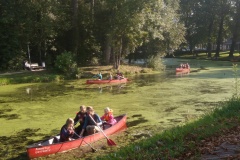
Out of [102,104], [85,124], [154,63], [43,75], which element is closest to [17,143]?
[85,124]

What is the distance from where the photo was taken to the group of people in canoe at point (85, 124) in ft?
31.0

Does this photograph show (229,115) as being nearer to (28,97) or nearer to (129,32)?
(28,97)

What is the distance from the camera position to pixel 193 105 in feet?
50.4

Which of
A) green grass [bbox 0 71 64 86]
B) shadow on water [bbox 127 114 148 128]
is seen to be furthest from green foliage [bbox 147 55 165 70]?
shadow on water [bbox 127 114 148 128]

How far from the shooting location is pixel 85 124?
1027cm

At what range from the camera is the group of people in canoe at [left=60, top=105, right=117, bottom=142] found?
372 inches

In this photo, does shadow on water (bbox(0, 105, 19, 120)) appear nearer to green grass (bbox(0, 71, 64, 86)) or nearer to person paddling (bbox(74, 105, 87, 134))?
person paddling (bbox(74, 105, 87, 134))

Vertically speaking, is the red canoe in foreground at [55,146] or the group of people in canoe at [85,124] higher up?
the group of people in canoe at [85,124]

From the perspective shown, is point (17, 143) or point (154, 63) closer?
point (17, 143)

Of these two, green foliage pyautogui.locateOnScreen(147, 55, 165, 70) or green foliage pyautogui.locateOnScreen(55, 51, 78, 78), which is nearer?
green foliage pyautogui.locateOnScreen(55, 51, 78, 78)

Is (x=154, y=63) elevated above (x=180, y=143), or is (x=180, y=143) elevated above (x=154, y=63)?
(x=154, y=63)

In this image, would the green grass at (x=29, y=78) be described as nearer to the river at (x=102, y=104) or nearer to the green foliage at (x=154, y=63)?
the river at (x=102, y=104)

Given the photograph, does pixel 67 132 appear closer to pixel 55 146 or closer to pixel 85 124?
pixel 55 146

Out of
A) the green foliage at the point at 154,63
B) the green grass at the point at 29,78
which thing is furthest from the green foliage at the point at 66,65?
the green foliage at the point at 154,63
